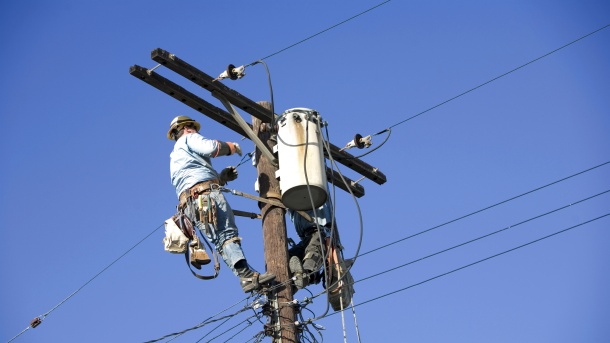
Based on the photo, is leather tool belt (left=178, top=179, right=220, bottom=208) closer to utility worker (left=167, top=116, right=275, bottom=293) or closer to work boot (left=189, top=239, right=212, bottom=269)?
utility worker (left=167, top=116, right=275, bottom=293)

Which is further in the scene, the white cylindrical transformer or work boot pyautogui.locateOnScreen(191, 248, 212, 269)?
work boot pyautogui.locateOnScreen(191, 248, 212, 269)

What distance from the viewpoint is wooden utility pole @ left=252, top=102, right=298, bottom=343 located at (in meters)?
9.55

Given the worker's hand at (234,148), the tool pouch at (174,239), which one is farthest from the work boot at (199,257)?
the worker's hand at (234,148)

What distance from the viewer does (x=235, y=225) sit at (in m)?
10.2

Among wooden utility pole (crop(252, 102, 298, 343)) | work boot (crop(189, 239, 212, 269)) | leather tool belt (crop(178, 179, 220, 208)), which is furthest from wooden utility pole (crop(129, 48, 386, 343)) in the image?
work boot (crop(189, 239, 212, 269))

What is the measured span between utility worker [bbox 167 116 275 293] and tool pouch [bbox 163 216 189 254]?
0.53ft

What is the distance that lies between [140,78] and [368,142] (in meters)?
2.47

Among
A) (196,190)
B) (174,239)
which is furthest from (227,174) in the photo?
(174,239)

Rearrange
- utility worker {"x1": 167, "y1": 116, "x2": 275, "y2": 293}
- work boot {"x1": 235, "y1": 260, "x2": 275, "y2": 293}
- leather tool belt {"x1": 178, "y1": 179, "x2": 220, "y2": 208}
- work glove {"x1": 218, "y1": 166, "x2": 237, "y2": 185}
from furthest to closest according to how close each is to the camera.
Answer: work glove {"x1": 218, "y1": 166, "x2": 237, "y2": 185} < leather tool belt {"x1": 178, "y1": 179, "x2": 220, "y2": 208} < utility worker {"x1": 167, "y1": 116, "x2": 275, "y2": 293} < work boot {"x1": 235, "y1": 260, "x2": 275, "y2": 293}

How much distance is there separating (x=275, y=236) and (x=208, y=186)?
2.79 feet

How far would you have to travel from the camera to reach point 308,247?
10.4 metres

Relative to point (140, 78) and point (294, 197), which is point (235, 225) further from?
point (140, 78)

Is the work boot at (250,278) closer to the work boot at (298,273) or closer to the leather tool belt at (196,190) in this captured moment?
the work boot at (298,273)

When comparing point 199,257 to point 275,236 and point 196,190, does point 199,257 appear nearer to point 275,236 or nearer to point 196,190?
point 196,190
